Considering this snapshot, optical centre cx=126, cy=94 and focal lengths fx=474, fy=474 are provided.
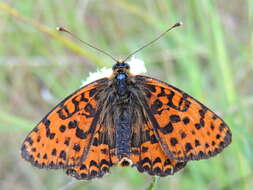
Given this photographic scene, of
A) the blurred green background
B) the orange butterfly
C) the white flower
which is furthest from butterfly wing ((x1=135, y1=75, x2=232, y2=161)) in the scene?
the blurred green background

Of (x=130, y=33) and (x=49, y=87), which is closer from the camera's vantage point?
(x=49, y=87)

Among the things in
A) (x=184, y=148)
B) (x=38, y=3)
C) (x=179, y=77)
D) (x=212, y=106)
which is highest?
(x=38, y=3)

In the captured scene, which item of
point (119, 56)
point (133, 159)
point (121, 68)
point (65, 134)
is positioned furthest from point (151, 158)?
point (119, 56)

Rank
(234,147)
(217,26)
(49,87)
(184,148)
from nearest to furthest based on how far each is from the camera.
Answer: (184,148)
(234,147)
(217,26)
(49,87)

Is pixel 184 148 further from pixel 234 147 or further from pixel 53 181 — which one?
pixel 53 181

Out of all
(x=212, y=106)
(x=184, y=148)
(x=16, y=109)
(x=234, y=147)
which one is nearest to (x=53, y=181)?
(x=16, y=109)

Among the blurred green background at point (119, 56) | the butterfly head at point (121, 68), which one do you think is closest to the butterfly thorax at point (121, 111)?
the butterfly head at point (121, 68)

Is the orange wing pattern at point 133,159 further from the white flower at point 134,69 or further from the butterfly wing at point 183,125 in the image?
the white flower at point 134,69

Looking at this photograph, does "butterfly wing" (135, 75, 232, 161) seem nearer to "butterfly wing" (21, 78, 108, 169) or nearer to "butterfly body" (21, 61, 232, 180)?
"butterfly body" (21, 61, 232, 180)
